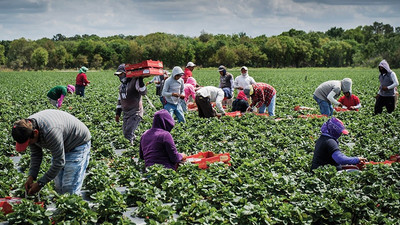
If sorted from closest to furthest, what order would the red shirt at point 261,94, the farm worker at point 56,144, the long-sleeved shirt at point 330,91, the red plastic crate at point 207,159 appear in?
the farm worker at point 56,144
the red plastic crate at point 207,159
the long-sleeved shirt at point 330,91
the red shirt at point 261,94

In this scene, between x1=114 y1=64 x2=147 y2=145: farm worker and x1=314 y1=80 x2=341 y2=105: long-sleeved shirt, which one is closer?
x1=114 y1=64 x2=147 y2=145: farm worker

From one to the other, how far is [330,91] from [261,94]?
1.92m

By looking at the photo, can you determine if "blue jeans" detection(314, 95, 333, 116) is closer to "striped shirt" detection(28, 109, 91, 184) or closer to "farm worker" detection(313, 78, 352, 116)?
"farm worker" detection(313, 78, 352, 116)

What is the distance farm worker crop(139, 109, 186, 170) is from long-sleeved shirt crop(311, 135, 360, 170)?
7.09 feet

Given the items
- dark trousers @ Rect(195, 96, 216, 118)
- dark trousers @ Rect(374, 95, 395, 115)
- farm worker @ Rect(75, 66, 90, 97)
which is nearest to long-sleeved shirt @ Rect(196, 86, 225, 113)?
dark trousers @ Rect(195, 96, 216, 118)

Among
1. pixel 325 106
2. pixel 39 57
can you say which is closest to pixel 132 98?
pixel 325 106

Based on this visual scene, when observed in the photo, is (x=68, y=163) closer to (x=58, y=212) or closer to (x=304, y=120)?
(x=58, y=212)

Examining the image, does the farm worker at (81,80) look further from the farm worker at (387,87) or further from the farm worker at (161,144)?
the farm worker at (161,144)

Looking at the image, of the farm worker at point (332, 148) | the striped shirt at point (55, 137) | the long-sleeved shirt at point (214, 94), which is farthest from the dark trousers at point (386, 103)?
the striped shirt at point (55, 137)

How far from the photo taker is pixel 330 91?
10734 millimetres

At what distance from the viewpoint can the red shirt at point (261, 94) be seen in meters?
11.6

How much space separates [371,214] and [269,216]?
125 centimetres

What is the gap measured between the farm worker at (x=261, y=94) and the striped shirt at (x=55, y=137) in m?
7.19

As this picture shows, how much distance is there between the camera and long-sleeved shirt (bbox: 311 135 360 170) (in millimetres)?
6211
